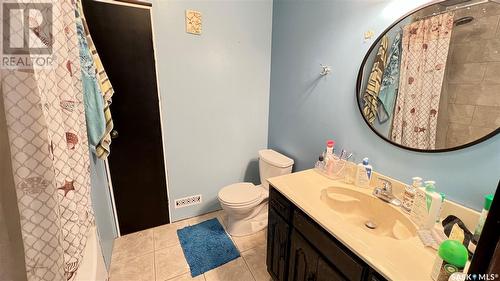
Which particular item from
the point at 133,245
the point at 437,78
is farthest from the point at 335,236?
the point at 133,245

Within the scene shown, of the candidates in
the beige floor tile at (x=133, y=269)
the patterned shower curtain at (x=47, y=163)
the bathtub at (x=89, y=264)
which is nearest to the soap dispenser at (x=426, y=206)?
the patterned shower curtain at (x=47, y=163)

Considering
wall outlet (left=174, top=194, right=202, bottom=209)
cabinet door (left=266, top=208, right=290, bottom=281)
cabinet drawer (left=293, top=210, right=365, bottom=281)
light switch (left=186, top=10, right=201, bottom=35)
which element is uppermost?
light switch (left=186, top=10, right=201, bottom=35)

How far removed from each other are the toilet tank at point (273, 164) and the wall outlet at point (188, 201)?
2.37 feet

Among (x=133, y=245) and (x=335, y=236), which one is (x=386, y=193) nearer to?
(x=335, y=236)

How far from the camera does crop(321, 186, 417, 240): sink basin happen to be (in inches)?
40.4

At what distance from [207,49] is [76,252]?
170 cm

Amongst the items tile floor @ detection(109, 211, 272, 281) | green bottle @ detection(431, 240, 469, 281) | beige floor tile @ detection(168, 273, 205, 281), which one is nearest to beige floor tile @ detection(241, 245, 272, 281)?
tile floor @ detection(109, 211, 272, 281)

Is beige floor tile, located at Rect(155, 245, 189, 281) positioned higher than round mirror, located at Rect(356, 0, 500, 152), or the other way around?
round mirror, located at Rect(356, 0, 500, 152)

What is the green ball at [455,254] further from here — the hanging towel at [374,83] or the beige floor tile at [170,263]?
the beige floor tile at [170,263]

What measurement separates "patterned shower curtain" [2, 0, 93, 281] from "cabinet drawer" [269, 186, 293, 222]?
3.06 feet

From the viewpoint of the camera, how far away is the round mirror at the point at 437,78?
2.75 feet

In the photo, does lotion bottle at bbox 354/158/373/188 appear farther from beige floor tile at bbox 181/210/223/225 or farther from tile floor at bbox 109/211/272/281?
beige floor tile at bbox 181/210/223/225

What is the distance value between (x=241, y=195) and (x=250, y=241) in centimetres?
44

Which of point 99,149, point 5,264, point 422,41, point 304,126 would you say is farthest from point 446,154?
point 99,149
